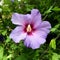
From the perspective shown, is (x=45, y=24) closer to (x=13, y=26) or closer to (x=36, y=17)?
(x=36, y=17)

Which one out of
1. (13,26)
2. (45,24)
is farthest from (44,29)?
(13,26)

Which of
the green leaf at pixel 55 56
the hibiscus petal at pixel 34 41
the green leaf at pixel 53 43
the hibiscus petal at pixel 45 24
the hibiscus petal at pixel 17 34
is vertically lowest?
the green leaf at pixel 55 56

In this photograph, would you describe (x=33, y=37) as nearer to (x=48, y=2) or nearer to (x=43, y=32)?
(x=43, y=32)

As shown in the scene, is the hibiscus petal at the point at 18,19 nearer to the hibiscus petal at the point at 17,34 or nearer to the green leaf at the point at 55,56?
the hibiscus petal at the point at 17,34

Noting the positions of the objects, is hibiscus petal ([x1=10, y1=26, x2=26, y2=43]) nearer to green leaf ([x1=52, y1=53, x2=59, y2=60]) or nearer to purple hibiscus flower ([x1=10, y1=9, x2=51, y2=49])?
purple hibiscus flower ([x1=10, y1=9, x2=51, y2=49])

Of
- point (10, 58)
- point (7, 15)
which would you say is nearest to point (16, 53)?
point (10, 58)

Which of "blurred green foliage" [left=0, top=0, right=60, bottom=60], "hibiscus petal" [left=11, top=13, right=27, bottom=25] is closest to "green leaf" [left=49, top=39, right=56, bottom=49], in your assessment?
"blurred green foliage" [left=0, top=0, right=60, bottom=60]

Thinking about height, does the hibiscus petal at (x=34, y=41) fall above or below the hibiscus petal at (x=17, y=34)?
below

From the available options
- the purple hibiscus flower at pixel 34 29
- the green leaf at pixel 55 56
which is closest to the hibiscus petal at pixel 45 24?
the purple hibiscus flower at pixel 34 29
